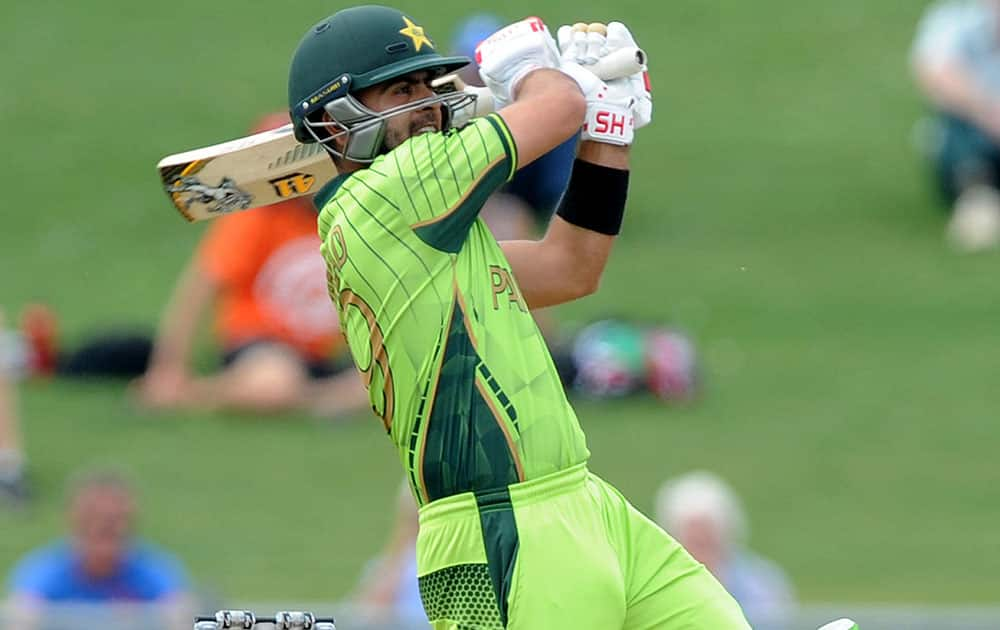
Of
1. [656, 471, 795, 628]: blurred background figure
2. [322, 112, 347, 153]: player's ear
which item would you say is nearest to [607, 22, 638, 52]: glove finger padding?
[322, 112, 347, 153]: player's ear

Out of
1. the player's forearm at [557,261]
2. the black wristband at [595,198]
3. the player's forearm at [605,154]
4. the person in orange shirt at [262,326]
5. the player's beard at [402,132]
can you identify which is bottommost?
the person in orange shirt at [262,326]

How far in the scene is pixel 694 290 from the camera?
13.8 metres

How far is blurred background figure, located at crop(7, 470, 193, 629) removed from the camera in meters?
9.41

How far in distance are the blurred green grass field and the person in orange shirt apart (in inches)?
7.4

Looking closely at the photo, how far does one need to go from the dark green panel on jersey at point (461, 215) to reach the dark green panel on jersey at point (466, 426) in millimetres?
157

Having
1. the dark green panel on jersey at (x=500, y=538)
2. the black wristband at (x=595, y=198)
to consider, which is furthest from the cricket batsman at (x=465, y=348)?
the black wristband at (x=595, y=198)

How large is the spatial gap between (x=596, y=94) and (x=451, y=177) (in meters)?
0.53

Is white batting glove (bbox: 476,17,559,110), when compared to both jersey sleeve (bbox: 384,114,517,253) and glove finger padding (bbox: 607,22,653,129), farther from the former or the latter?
jersey sleeve (bbox: 384,114,517,253)

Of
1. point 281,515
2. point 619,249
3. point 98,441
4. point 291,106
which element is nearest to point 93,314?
Answer: point 98,441

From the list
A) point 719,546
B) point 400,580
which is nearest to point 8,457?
point 400,580

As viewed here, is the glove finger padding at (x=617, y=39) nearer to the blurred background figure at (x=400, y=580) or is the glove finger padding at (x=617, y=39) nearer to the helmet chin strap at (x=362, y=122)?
the helmet chin strap at (x=362, y=122)

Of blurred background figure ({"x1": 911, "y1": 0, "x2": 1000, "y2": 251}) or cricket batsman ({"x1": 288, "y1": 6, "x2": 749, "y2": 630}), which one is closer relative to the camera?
cricket batsman ({"x1": 288, "y1": 6, "x2": 749, "y2": 630})

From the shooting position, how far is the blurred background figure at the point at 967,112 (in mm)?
13805

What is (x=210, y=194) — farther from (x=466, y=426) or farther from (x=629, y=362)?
(x=629, y=362)
